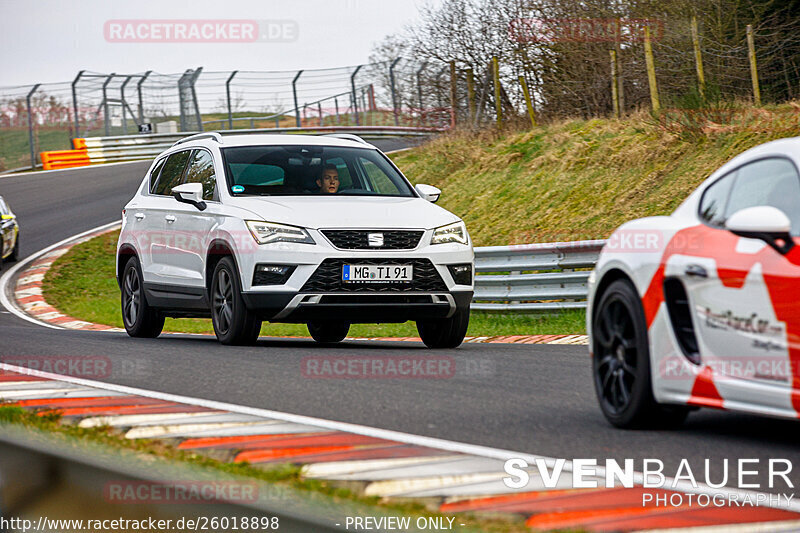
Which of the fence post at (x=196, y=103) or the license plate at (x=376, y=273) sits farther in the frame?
the fence post at (x=196, y=103)

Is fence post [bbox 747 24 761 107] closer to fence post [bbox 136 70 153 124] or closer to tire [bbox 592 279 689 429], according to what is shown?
tire [bbox 592 279 689 429]

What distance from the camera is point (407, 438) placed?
506 cm

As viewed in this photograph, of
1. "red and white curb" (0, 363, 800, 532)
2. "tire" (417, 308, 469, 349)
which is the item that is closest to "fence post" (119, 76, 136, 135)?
"tire" (417, 308, 469, 349)

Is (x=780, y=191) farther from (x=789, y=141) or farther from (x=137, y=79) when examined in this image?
(x=137, y=79)

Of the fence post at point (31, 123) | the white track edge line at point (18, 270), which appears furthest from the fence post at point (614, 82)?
the fence post at point (31, 123)

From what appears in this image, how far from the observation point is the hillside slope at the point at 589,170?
16109 millimetres

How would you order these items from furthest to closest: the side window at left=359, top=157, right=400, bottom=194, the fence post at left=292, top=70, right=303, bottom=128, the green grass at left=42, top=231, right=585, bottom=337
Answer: the fence post at left=292, top=70, right=303, bottom=128 → the green grass at left=42, top=231, right=585, bottom=337 → the side window at left=359, top=157, right=400, bottom=194

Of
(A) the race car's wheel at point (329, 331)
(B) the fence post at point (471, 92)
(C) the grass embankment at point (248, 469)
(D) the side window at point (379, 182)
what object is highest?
(B) the fence post at point (471, 92)

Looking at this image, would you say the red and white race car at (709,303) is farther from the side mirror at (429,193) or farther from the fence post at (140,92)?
the fence post at (140,92)

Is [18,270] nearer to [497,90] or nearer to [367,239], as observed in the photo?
[497,90]

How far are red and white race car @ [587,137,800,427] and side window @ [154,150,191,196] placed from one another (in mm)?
6515

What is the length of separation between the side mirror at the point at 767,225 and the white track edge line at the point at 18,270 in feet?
41.2

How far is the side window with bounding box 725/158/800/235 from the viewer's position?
4988mm

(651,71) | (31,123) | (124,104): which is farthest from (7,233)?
(124,104)
